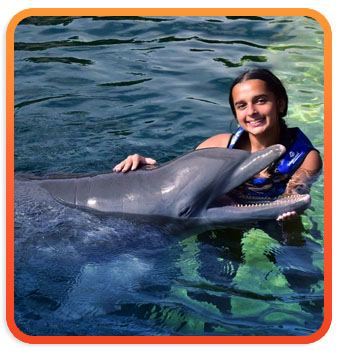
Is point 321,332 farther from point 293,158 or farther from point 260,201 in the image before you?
point 293,158

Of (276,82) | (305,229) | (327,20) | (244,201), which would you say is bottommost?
(305,229)

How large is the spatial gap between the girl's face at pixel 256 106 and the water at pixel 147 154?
3.36ft

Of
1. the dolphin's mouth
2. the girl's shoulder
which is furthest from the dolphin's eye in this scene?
the girl's shoulder

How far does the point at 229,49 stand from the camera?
1091 centimetres

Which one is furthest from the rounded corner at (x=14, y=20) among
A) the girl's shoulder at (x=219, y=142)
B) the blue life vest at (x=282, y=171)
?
the blue life vest at (x=282, y=171)

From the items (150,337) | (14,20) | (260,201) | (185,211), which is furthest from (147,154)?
(150,337)

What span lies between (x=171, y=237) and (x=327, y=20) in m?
2.71

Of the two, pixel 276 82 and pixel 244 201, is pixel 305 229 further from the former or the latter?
pixel 276 82

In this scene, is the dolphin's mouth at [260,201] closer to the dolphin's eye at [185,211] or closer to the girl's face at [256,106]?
the dolphin's eye at [185,211]

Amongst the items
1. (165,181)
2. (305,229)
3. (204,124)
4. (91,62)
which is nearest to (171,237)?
(165,181)

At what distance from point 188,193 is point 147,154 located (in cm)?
221

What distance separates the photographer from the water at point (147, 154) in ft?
17.6

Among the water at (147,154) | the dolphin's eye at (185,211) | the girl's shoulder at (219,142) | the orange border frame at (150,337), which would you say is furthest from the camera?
the girl's shoulder at (219,142)

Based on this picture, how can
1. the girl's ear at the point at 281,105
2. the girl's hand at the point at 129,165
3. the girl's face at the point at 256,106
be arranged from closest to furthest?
the girl's hand at the point at 129,165 → the girl's face at the point at 256,106 → the girl's ear at the point at 281,105
